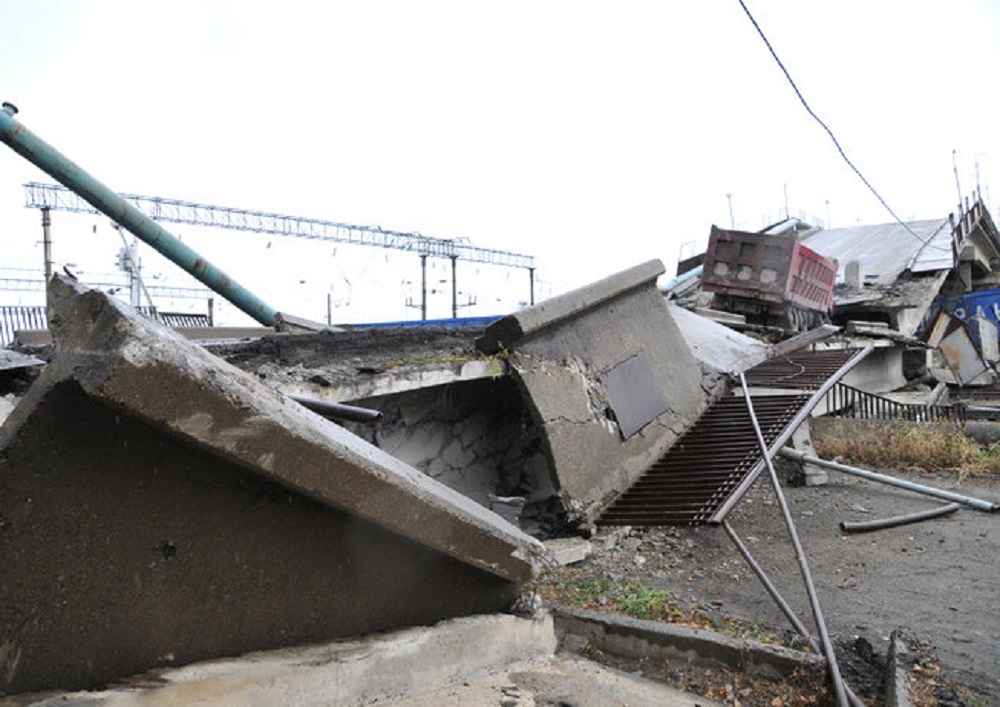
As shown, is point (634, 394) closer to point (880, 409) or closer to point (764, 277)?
point (880, 409)

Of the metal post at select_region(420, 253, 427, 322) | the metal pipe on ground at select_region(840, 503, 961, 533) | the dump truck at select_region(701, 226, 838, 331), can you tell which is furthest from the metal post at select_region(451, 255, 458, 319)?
the metal pipe on ground at select_region(840, 503, 961, 533)

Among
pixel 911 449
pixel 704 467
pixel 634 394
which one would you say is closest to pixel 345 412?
pixel 704 467

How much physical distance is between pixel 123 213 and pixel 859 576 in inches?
358

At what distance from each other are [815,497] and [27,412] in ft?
25.2

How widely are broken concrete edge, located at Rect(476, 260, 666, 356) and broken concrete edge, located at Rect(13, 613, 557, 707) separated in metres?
2.97

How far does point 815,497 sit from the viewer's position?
761 centimetres

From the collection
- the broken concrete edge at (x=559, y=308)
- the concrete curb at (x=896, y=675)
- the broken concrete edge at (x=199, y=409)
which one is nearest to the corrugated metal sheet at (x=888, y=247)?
the broken concrete edge at (x=559, y=308)

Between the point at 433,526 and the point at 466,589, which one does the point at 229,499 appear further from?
the point at 466,589

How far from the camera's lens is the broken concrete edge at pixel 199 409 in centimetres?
139

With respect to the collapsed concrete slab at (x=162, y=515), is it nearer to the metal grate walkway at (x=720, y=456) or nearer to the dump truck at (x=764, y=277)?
the metal grate walkway at (x=720, y=456)

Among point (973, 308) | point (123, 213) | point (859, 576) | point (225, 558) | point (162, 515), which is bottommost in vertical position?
point (859, 576)

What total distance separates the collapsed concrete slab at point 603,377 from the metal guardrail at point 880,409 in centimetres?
583

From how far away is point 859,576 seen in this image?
5113 millimetres

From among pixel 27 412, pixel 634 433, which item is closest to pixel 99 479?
pixel 27 412
